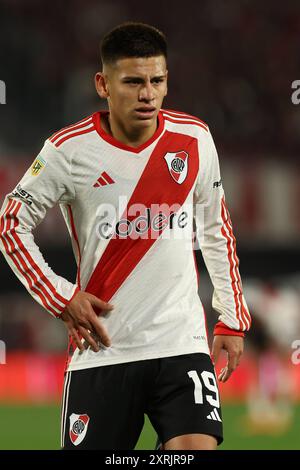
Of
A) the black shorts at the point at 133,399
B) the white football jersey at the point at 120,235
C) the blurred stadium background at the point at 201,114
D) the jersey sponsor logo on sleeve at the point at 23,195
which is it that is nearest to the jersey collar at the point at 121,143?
the white football jersey at the point at 120,235

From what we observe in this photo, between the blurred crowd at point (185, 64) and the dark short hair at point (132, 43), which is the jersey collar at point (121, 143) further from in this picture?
the blurred crowd at point (185, 64)

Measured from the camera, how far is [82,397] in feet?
13.1

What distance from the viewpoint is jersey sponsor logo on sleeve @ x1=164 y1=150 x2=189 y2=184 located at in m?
4.07

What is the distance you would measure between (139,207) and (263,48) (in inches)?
525

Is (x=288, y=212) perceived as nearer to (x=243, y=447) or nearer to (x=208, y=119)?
(x=208, y=119)

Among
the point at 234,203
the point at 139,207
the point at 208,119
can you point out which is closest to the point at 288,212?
the point at 234,203

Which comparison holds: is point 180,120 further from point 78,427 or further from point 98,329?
point 78,427

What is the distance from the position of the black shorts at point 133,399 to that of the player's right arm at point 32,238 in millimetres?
186

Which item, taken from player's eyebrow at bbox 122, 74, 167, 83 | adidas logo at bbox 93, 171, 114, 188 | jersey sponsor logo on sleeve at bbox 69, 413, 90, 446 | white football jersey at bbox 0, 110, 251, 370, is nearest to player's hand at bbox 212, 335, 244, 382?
white football jersey at bbox 0, 110, 251, 370

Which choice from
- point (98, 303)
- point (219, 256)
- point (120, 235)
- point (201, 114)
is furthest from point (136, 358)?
point (201, 114)

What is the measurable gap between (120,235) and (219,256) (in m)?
0.46

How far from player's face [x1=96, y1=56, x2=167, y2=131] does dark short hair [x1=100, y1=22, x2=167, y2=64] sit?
0.02m

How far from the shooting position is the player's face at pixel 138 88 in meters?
3.95

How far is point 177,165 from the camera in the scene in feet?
13.4
